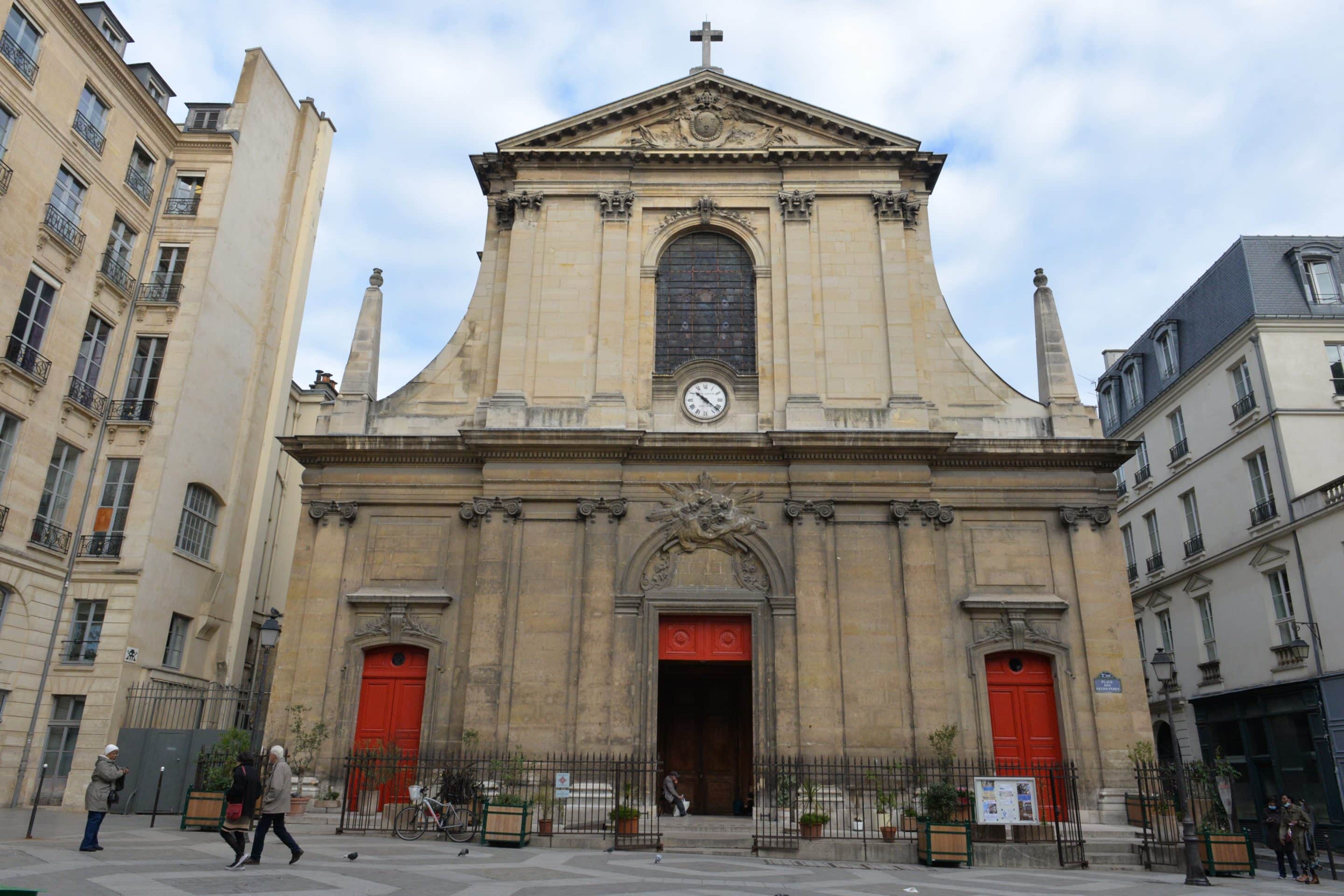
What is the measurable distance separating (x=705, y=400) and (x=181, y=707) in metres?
13.6

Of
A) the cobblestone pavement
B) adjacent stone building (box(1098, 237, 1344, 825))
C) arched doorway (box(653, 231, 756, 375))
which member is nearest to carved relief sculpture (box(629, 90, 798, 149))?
arched doorway (box(653, 231, 756, 375))

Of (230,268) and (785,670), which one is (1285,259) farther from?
(230,268)

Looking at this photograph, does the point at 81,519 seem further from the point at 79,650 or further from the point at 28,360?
the point at 28,360

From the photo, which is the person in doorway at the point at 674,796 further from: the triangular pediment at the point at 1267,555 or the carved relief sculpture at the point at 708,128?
the triangular pediment at the point at 1267,555

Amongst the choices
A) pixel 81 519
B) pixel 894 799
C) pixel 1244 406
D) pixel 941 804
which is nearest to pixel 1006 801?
pixel 941 804

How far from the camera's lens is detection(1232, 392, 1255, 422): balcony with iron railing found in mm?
23625

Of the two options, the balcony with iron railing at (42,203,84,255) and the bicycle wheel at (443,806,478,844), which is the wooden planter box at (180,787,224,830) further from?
the balcony with iron railing at (42,203,84,255)

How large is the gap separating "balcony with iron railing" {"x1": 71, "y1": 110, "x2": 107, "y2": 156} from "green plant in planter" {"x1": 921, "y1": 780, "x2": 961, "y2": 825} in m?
21.8

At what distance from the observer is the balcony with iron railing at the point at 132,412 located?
70.1 ft

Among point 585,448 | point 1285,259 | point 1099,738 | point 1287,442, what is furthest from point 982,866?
point 1285,259

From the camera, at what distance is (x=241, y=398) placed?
24.8m

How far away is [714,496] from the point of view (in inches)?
749

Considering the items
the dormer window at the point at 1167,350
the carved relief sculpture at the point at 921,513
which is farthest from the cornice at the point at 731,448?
the dormer window at the point at 1167,350

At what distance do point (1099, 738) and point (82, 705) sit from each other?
2033 cm
